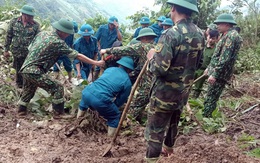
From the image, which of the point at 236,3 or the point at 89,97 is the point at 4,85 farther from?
the point at 236,3

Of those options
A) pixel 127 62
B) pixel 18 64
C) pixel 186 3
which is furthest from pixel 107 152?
pixel 18 64

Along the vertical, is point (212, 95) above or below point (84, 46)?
above

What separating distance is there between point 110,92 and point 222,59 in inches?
74.3

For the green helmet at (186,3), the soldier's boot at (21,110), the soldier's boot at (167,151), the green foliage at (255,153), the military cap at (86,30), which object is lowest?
the soldier's boot at (21,110)

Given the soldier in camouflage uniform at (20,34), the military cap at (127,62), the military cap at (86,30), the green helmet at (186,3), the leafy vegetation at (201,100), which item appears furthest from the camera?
the military cap at (86,30)

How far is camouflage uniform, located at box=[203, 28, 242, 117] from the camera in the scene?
457 cm

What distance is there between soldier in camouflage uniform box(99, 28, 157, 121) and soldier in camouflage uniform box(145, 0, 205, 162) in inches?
50.8

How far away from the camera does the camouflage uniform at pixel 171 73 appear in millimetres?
2881

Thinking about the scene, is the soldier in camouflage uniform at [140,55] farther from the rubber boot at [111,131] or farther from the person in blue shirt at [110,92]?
the rubber boot at [111,131]

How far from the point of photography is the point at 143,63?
182 inches

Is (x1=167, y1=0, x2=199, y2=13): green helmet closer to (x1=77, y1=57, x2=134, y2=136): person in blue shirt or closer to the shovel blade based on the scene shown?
(x1=77, y1=57, x2=134, y2=136): person in blue shirt

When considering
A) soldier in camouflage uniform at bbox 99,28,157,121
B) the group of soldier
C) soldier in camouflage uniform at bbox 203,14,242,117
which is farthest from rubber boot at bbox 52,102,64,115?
soldier in camouflage uniform at bbox 203,14,242,117

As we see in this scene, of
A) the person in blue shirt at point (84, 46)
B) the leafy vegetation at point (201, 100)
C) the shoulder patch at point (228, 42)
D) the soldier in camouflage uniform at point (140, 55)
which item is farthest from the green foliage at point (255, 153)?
the person in blue shirt at point (84, 46)

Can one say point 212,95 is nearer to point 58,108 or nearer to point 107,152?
point 107,152
